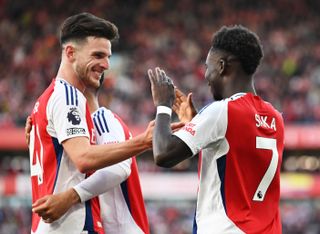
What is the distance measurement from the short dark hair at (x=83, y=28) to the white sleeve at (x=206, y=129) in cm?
96

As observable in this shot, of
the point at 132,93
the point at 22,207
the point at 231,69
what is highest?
the point at 231,69

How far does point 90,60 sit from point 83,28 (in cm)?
22

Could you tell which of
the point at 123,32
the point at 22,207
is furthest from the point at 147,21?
the point at 22,207

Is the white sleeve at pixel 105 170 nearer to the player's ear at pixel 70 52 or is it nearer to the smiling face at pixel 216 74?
the player's ear at pixel 70 52

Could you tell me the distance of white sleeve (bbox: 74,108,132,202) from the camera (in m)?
5.48

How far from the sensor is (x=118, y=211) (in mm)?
5777

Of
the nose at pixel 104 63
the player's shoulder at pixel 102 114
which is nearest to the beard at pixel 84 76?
the nose at pixel 104 63

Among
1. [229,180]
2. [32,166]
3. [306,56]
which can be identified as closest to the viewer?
[229,180]

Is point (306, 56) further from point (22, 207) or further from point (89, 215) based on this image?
point (89, 215)

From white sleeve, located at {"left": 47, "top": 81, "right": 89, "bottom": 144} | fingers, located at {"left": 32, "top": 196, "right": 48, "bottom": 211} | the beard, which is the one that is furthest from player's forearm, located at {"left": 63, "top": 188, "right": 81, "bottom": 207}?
the beard

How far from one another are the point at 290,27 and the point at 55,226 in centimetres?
2239

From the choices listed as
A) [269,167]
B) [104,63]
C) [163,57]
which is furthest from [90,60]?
[163,57]

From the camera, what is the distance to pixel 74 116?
542cm

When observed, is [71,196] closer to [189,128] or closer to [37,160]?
[37,160]
